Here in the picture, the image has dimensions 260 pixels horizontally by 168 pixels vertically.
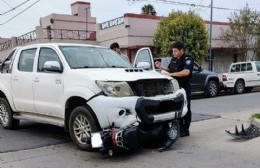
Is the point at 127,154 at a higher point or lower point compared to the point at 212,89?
lower

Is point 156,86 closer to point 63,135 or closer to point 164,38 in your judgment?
point 63,135

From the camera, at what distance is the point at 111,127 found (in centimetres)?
606

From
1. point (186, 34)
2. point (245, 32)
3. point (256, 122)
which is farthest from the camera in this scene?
point (245, 32)

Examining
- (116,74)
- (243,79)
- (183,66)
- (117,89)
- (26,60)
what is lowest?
(243,79)

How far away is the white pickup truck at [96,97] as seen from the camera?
6016 millimetres

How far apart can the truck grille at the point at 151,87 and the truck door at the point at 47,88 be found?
1457 millimetres

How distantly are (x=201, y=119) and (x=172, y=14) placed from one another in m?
16.1

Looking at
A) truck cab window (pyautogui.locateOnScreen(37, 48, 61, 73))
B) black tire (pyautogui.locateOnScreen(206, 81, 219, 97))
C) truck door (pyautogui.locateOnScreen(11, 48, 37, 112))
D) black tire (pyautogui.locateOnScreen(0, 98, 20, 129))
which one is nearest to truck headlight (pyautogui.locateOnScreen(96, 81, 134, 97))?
truck cab window (pyautogui.locateOnScreen(37, 48, 61, 73))

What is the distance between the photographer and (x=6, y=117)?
8.79m

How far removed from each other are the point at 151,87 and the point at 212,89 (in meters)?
11.7

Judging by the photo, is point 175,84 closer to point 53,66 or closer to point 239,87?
→ point 53,66

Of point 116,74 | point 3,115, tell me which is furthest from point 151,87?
point 3,115

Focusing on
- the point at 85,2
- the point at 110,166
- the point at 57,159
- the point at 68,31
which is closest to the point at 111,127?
the point at 110,166

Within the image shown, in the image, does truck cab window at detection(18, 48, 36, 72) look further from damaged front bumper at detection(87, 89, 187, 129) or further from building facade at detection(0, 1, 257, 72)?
building facade at detection(0, 1, 257, 72)
